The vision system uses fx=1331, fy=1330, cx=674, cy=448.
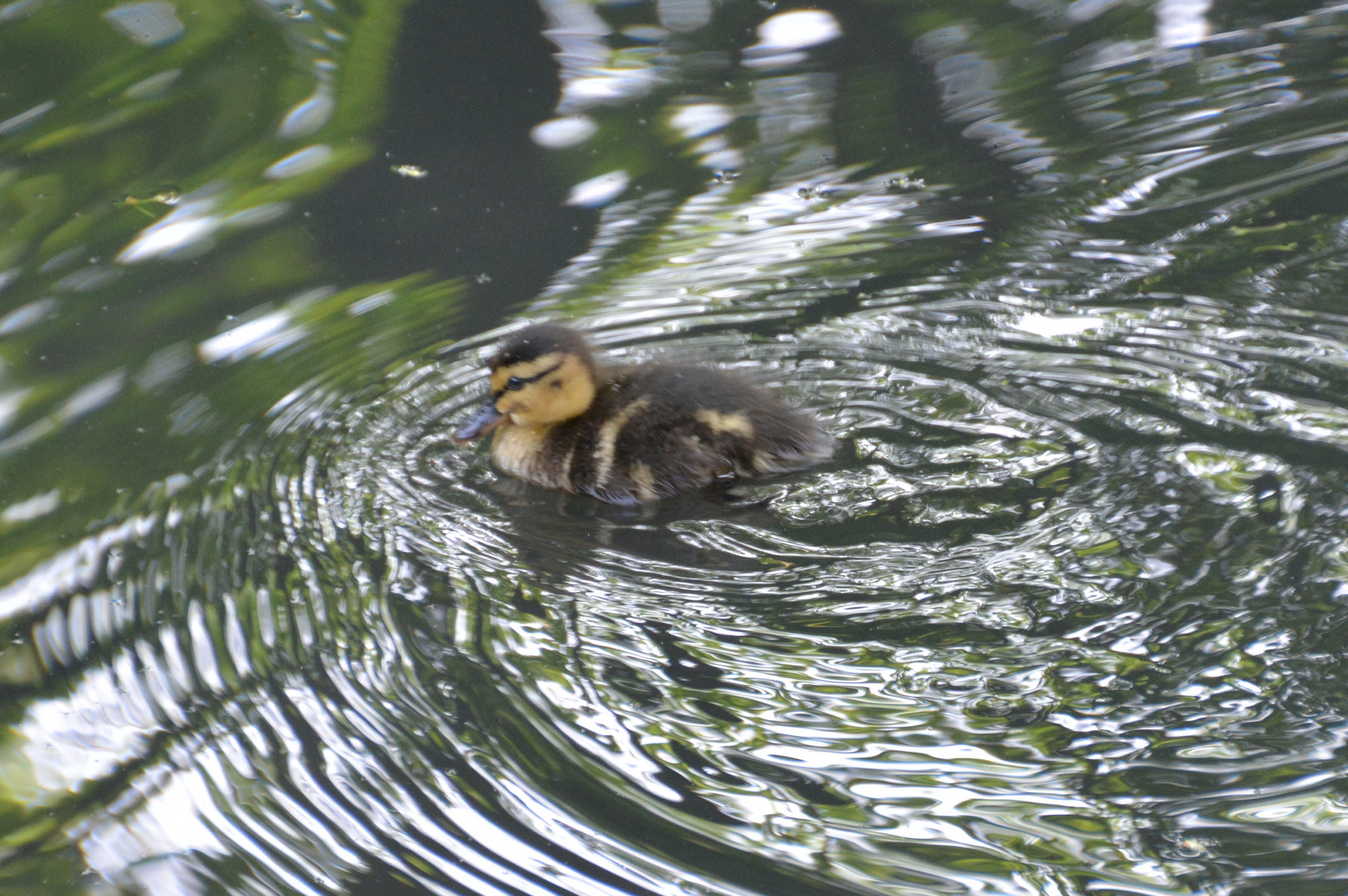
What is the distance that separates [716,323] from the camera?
126 inches

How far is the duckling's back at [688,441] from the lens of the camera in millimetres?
2629

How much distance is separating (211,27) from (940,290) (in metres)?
2.50

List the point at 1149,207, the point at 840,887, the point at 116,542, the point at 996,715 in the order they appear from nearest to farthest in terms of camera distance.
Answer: the point at 840,887 → the point at 996,715 → the point at 116,542 → the point at 1149,207

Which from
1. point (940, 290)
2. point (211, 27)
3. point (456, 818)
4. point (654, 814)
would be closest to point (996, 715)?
point (654, 814)

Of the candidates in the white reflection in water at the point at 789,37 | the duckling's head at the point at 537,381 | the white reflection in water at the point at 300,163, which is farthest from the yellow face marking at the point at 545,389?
the white reflection in water at the point at 789,37

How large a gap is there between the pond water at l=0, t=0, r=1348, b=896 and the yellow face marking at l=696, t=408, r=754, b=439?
120mm

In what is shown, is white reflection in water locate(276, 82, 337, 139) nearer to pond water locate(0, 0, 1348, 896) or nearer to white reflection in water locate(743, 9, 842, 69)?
pond water locate(0, 0, 1348, 896)

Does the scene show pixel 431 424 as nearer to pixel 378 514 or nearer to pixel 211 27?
pixel 378 514

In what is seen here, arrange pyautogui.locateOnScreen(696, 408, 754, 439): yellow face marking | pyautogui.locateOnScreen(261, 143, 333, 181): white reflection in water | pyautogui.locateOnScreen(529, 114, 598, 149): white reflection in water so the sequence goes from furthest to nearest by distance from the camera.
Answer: pyautogui.locateOnScreen(529, 114, 598, 149): white reflection in water
pyautogui.locateOnScreen(261, 143, 333, 181): white reflection in water
pyautogui.locateOnScreen(696, 408, 754, 439): yellow face marking

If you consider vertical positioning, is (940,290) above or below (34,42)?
below

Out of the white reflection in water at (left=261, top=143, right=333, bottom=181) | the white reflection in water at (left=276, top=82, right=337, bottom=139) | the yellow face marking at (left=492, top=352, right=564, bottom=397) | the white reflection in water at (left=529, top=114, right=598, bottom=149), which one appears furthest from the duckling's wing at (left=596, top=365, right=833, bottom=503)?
the white reflection in water at (left=276, top=82, right=337, bottom=139)

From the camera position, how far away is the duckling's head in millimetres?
2742

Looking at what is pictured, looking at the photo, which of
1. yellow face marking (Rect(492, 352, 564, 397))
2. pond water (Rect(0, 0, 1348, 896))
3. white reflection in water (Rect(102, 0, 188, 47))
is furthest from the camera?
white reflection in water (Rect(102, 0, 188, 47))

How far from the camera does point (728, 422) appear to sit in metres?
2.63
